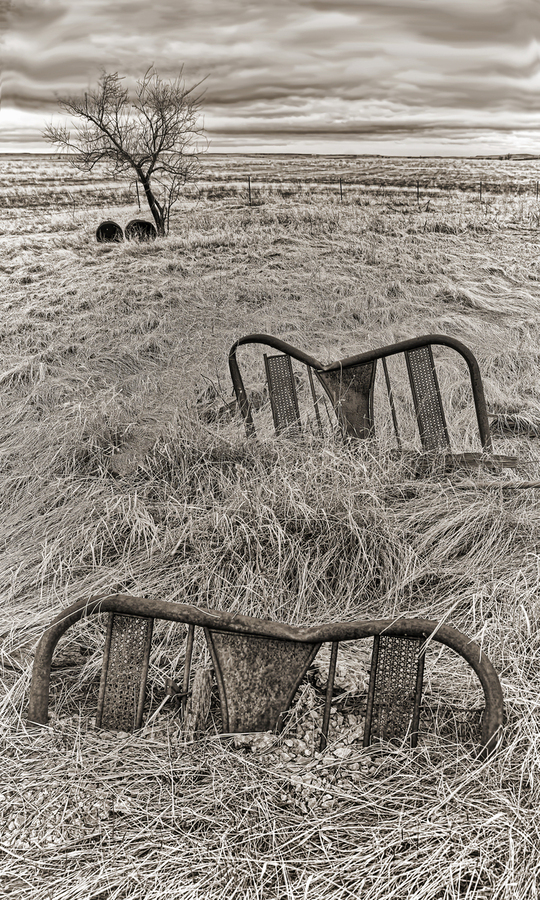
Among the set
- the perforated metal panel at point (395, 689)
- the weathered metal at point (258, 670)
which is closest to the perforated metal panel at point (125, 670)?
the weathered metal at point (258, 670)

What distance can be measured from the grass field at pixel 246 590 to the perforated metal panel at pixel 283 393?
225 mm

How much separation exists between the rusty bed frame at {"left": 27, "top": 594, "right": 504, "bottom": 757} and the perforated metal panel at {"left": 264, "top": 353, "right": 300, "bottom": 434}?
209 cm

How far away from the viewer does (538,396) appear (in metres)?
5.18

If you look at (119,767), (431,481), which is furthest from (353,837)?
(431,481)

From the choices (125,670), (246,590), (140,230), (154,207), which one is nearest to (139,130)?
(154,207)

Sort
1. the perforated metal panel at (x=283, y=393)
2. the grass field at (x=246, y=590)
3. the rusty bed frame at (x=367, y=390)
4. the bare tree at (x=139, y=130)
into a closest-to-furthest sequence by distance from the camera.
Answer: the grass field at (x=246, y=590), the rusty bed frame at (x=367, y=390), the perforated metal panel at (x=283, y=393), the bare tree at (x=139, y=130)

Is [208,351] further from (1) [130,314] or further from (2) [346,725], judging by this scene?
(2) [346,725]

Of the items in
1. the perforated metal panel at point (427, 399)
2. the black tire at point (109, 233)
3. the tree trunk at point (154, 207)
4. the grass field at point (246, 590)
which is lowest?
the grass field at point (246, 590)

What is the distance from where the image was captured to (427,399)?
351 centimetres

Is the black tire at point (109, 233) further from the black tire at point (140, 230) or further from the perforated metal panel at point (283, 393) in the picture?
the perforated metal panel at point (283, 393)

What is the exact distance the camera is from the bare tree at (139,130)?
9.05 meters

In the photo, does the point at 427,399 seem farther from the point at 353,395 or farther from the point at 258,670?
the point at 258,670

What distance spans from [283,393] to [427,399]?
2.66 feet

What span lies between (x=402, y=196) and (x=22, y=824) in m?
10.7
